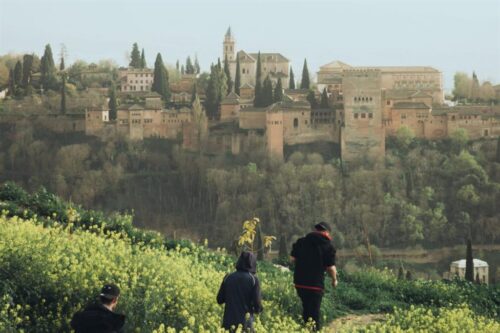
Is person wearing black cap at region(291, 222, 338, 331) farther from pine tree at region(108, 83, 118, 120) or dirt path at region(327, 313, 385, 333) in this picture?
pine tree at region(108, 83, 118, 120)

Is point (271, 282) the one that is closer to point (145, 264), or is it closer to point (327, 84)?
point (145, 264)

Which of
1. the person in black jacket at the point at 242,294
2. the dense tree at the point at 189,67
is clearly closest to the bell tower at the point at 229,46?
the dense tree at the point at 189,67

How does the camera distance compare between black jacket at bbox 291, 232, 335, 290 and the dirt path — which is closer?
black jacket at bbox 291, 232, 335, 290

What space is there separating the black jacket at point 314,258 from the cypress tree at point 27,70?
4756 centimetres

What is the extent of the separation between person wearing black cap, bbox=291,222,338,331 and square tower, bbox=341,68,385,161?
36307mm

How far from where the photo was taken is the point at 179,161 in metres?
45.6

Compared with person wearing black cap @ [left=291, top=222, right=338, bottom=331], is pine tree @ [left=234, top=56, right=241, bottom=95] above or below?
above

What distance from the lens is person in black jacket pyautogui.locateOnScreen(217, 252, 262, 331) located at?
7.67m

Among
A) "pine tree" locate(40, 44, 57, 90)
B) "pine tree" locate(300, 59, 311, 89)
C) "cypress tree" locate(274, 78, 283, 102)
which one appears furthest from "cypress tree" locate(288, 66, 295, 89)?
"pine tree" locate(40, 44, 57, 90)

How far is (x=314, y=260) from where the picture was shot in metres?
8.31

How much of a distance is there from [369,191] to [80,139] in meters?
14.4

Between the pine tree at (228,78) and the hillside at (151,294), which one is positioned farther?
the pine tree at (228,78)

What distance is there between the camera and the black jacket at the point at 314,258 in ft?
27.2

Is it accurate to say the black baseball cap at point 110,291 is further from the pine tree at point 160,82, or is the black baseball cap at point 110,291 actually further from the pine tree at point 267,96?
the pine tree at point 160,82
